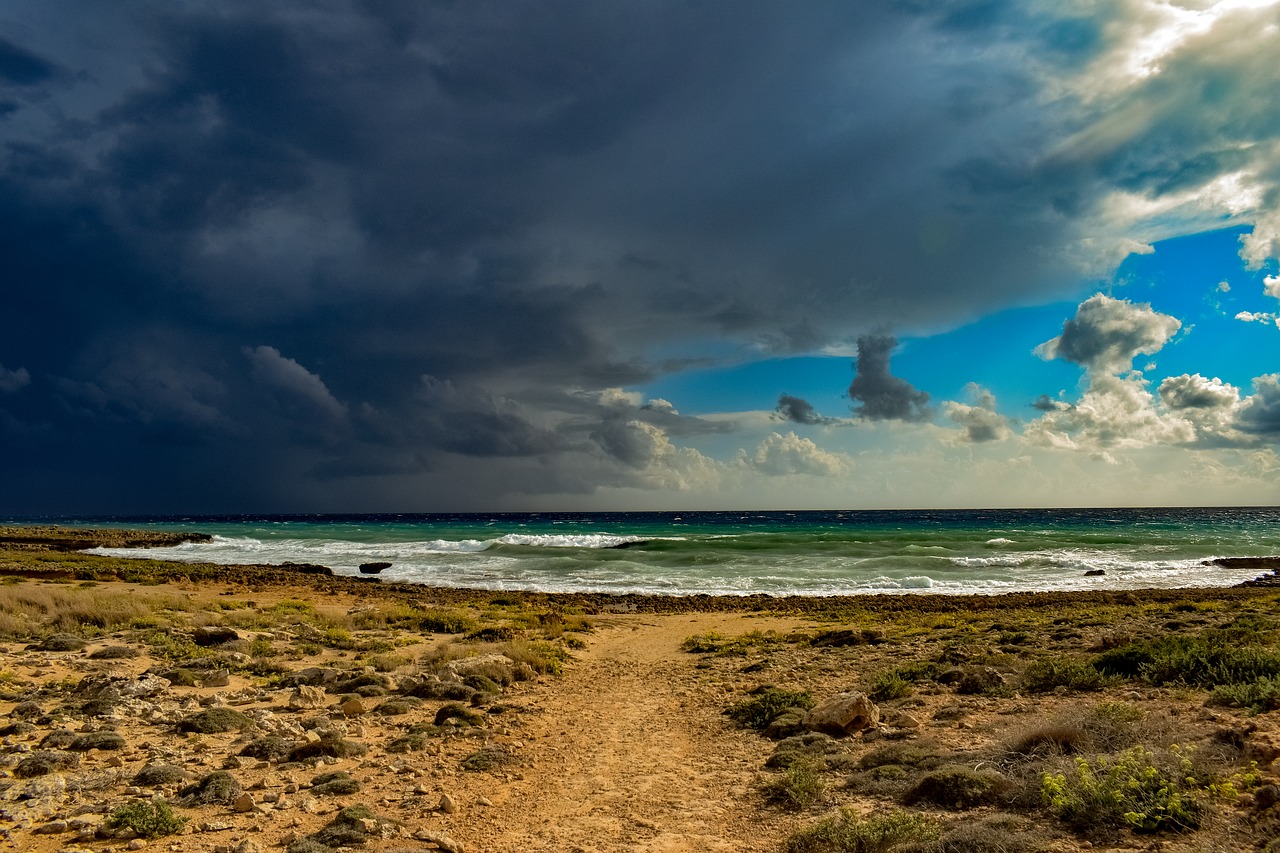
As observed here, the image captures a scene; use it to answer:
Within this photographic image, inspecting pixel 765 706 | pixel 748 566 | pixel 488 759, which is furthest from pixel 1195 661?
pixel 748 566

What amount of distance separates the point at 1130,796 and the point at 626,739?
236 inches

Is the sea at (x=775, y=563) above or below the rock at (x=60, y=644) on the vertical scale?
below

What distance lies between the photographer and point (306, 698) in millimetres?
10172

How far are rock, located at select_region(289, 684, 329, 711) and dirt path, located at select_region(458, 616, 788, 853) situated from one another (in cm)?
336

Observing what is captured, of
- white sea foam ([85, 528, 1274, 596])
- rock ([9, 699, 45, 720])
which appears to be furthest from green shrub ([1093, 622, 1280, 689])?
white sea foam ([85, 528, 1274, 596])

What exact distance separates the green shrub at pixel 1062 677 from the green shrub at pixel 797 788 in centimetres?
479

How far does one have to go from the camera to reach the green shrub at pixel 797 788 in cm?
653

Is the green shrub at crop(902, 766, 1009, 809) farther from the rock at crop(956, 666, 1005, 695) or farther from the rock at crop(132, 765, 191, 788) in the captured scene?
the rock at crop(132, 765, 191, 788)

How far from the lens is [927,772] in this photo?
21.4 ft

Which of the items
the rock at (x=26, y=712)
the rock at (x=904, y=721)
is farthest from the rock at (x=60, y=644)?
the rock at (x=904, y=721)

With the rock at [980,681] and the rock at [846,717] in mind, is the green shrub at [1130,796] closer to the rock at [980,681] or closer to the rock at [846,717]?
the rock at [846,717]

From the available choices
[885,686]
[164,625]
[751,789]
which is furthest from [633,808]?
[164,625]

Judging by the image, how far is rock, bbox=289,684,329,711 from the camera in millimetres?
9977

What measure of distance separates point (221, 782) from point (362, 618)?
13.2 m
